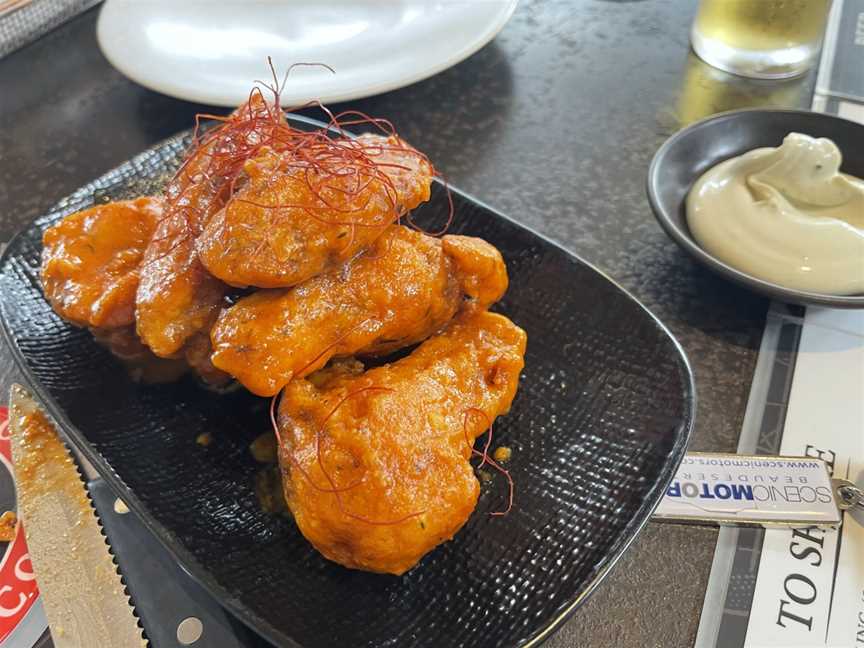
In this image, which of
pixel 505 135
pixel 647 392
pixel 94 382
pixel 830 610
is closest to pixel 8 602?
pixel 94 382

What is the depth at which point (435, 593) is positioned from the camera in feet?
3.81

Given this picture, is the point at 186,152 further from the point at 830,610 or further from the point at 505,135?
the point at 830,610

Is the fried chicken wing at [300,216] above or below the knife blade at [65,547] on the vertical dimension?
above

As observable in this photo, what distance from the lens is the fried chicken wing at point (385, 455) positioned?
1093 millimetres

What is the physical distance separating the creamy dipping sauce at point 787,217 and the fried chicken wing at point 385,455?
73cm

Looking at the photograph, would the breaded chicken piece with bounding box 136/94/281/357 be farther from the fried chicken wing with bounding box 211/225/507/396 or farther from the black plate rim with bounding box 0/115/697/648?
the black plate rim with bounding box 0/115/697/648

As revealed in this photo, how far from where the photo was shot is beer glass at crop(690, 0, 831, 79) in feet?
7.54

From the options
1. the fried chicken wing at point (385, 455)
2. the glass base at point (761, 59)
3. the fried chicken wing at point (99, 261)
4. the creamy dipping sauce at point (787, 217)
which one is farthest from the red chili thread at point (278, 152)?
the glass base at point (761, 59)

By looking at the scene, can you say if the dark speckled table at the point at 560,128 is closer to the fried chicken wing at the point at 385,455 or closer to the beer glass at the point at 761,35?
the beer glass at the point at 761,35

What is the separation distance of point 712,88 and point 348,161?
1.75 meters

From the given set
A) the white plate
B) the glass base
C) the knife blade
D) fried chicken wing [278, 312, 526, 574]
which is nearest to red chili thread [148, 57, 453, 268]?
fried chicken wing [278, 312, 526, 574]

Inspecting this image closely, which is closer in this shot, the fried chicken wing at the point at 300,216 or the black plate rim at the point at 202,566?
the black plate rim at the point at 202,566

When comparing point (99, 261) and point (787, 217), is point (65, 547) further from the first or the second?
A: point (787, 217)

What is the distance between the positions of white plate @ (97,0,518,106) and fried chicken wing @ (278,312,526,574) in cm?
121
